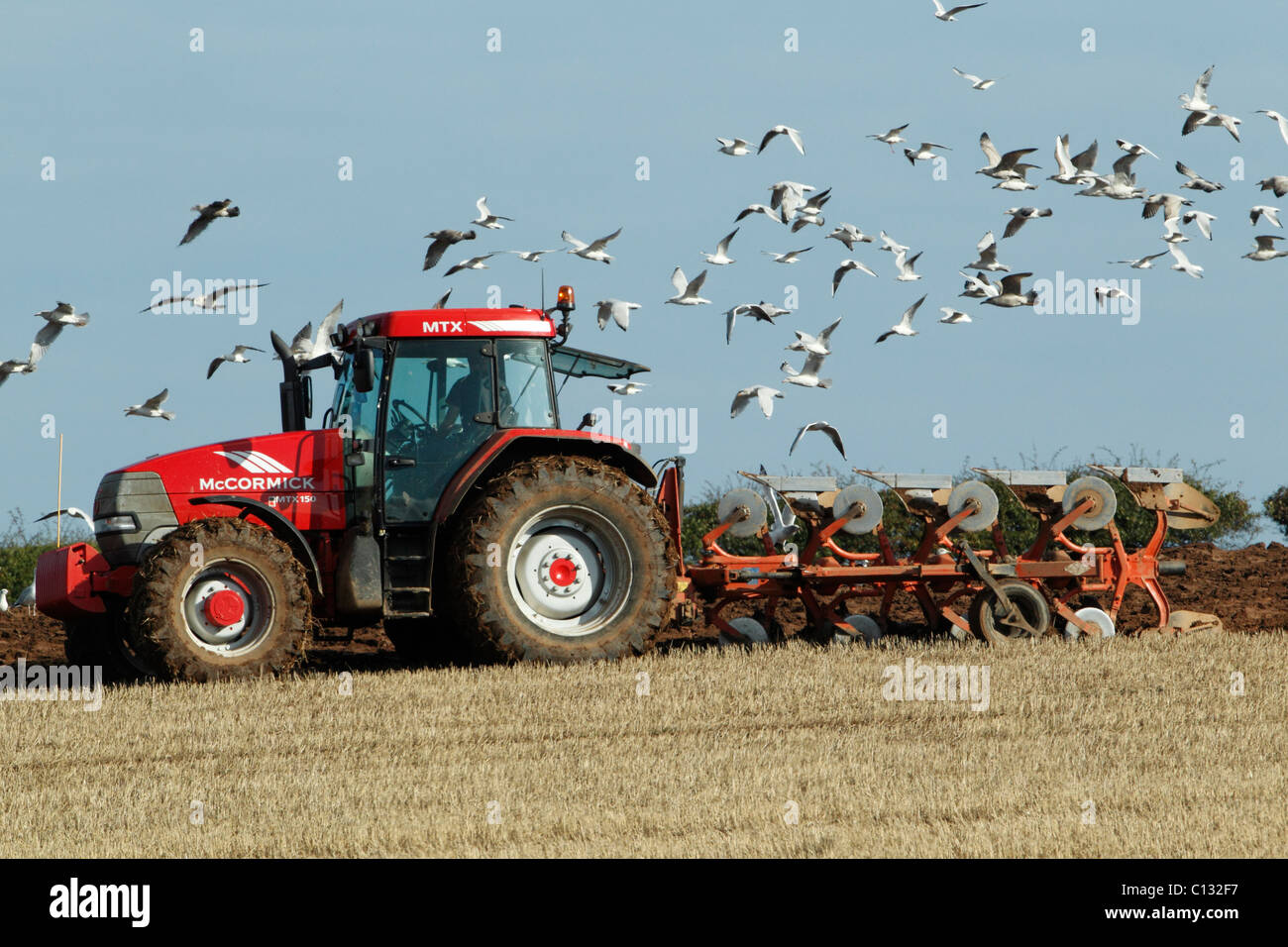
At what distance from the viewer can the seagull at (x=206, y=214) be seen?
15023 mm

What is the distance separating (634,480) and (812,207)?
7690mm

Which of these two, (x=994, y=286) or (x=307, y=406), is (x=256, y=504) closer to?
(x=307, y=406)

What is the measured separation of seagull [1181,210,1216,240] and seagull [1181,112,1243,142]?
1052mm

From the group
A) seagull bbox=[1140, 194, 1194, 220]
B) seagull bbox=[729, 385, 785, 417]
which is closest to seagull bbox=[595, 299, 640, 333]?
seagull bbox=[729, 385, 785, 417]

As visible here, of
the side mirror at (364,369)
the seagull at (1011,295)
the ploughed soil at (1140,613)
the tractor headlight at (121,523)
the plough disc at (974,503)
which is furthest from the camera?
the seagull at (1011,295)

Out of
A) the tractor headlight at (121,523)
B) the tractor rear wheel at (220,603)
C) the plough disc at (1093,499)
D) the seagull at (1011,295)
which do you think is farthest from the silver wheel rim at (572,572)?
the seagull at (1011,295)

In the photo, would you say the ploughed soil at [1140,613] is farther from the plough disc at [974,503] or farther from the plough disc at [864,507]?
the plough disc at [864,507]

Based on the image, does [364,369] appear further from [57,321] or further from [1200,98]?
[1200,98]

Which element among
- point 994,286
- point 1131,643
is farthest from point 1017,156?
point 1131,643

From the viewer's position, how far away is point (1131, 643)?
12.0m

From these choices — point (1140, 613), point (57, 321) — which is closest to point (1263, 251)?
point (1140, 613)

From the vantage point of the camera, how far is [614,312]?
16.0 m

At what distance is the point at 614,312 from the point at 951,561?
4752mm

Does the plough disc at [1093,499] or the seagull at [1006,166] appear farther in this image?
the seagull at [1006,166]
